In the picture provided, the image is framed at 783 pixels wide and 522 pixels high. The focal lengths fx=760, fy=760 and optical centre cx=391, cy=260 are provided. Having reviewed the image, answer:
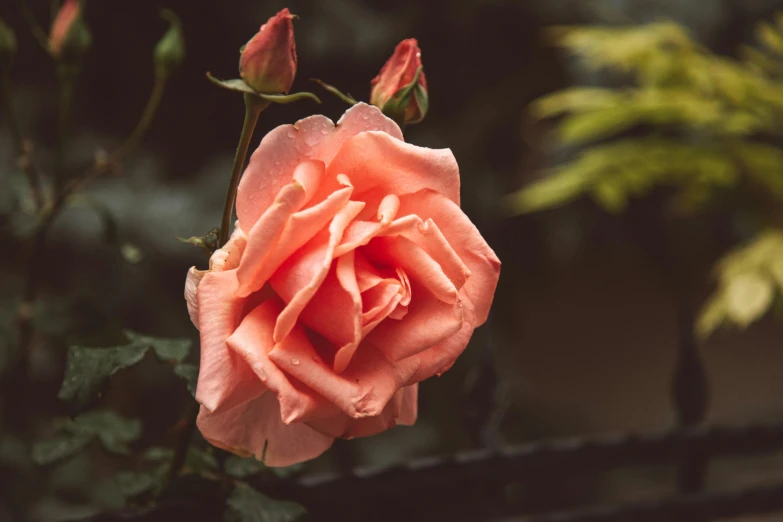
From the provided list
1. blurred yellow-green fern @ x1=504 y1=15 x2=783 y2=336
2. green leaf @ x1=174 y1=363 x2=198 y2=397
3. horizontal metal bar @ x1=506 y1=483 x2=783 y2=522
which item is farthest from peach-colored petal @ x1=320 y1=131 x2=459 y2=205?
blurred yellow-green fern @ x1=504 y1=15 x2=783 y2=336

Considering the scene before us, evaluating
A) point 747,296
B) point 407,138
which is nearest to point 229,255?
point 747,296

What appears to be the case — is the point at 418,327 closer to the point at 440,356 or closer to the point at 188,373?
the point at 440,356

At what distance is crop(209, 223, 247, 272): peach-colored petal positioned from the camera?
31 cm

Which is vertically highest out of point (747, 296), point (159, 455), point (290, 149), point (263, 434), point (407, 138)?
point (290, 149)

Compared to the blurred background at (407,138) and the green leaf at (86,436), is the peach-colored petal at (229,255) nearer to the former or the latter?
the green leaf at (86,436)

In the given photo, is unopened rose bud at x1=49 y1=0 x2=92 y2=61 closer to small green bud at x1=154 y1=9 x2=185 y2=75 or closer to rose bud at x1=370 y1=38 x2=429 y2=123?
small green bud at x1=154 y1=9 x2=185 y2=75

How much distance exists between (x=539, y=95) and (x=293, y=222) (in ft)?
4.98

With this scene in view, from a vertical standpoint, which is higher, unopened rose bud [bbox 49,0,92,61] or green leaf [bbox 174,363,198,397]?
unopened rose bud [bbox 49,0,92,61]

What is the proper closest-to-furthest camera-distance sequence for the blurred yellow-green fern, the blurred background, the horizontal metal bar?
1. the horizontal metal bar
2. the blurred yellow-green fern
3. the blurred background

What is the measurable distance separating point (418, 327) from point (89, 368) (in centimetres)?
16

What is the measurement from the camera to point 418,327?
31 cm

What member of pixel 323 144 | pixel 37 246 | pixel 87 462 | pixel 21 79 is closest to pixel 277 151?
pixel 323 144

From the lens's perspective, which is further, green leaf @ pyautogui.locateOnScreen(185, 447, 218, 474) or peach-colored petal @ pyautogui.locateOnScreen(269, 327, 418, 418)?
green leaf @ pyautogui.locateOnScreen(185, 447, 218, 474)

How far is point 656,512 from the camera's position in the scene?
66 centimetres
